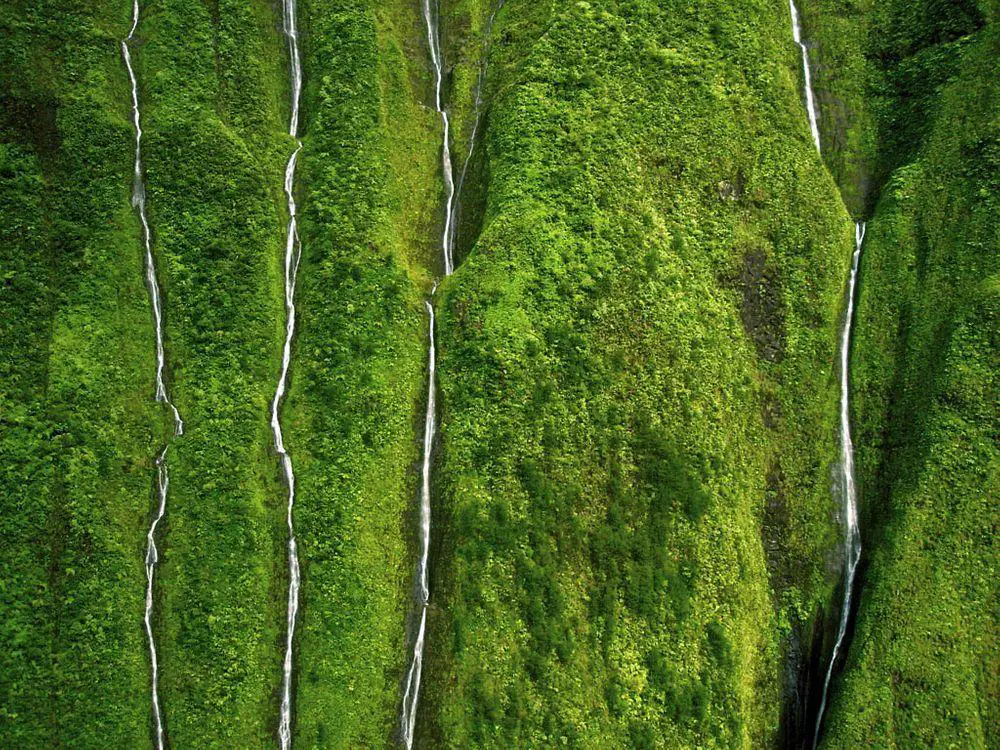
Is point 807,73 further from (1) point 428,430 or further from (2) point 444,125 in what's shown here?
(1) point 428,430

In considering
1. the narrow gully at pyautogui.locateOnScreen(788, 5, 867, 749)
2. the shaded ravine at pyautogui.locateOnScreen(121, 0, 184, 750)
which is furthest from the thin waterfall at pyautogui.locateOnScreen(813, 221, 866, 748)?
the shaded ravine at pyautogui.locateOnScreen(121, 0, 184, 750)

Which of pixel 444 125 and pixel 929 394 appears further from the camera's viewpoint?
pixel 444 125

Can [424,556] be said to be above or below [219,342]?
below

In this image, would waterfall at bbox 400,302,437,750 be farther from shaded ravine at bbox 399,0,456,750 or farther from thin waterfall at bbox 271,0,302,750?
thin waterfall at bbox 271,0,302,750

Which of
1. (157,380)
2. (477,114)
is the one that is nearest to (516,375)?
(477,114)

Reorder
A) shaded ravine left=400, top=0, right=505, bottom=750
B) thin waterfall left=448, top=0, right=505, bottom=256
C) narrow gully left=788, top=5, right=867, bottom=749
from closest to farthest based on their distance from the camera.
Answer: shaded ravine left=400, top=0, right=505, bottom=750, narrow gully left=788, top=5, right=867, bottom=749, thin waterfall left=448, top=0, right=505, bottom=256

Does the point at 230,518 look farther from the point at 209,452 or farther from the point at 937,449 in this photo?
the point at 937,449
